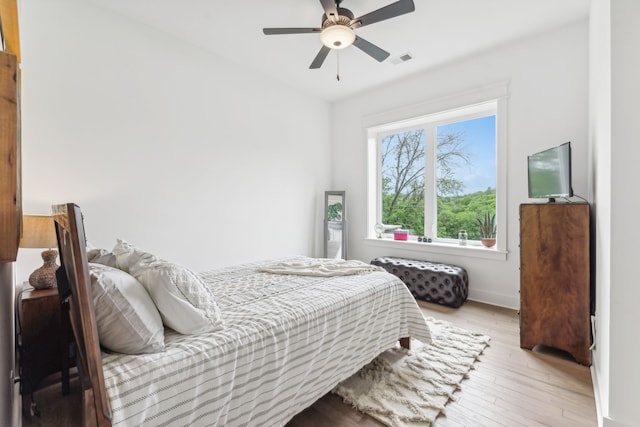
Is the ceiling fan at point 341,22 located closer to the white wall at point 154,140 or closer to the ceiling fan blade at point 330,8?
the ceiling fan blade at point 330,8

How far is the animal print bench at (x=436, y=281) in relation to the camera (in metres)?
3.28

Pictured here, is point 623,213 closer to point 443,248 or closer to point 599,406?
point 599,406

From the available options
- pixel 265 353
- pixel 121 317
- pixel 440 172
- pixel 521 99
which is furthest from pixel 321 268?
pixel 521 99

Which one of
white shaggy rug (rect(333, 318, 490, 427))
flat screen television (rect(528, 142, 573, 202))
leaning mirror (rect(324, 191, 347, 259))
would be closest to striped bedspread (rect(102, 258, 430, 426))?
white shaggy rug (rect(333, 318, 490, 427))

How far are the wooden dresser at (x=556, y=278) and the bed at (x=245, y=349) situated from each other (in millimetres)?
958

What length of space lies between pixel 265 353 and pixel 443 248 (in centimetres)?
308

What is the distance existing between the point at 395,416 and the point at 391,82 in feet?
13.3

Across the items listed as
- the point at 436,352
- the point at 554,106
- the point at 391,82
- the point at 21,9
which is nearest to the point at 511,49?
the point at 554,106

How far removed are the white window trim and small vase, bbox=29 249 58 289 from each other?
372cm

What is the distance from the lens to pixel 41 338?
1.85 meters


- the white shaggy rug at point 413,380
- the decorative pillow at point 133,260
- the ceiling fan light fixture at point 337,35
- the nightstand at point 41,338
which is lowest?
the white shaggy rug at point 413,380

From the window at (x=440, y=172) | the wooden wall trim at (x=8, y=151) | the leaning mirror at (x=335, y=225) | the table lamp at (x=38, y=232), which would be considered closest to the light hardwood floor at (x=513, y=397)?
the window at (x=440, y=172)

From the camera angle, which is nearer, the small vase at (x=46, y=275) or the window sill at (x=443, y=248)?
the small vase at (x=46, y=275)

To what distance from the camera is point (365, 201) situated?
4656 mm
